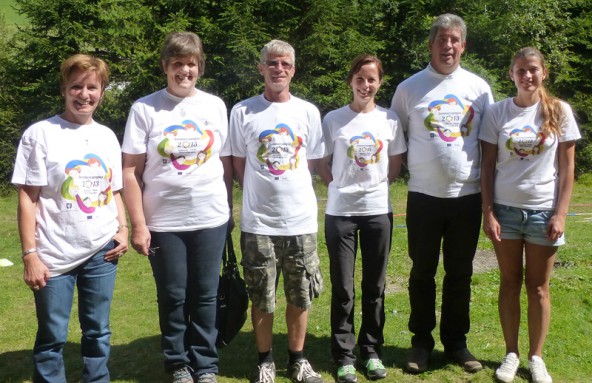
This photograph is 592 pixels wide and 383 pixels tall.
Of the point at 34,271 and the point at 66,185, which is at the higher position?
the point at 66,185

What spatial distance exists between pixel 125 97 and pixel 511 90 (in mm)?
8564

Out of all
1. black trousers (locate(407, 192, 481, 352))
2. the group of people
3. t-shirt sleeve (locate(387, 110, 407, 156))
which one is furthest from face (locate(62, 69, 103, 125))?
black trousers (locate(407, 192, 481, 352))

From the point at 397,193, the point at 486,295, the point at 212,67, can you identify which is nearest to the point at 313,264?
the point at 486,295

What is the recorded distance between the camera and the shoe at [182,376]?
376 centimetres

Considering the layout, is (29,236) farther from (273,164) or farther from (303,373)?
(303,373)

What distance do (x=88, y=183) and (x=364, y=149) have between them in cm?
155

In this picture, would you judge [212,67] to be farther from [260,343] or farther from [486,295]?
[260,343]

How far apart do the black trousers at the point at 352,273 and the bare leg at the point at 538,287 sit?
0.82m

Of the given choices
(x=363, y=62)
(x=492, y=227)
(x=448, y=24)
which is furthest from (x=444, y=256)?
(x=448, y=24)

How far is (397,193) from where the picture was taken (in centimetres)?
1302

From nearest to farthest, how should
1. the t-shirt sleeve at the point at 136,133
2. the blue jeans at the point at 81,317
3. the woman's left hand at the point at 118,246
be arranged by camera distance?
the blue jeans at the point at 81,317
the woman's left hand at the point at 118,246
the t-shirt sleeve at the point at 136,133

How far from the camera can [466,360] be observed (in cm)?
414

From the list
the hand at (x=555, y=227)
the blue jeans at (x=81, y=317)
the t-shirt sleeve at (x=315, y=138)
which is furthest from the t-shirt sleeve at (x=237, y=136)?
the hand at (x=555, y=227)

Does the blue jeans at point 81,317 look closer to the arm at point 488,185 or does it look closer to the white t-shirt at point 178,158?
the white t-shirt at point 178,158
